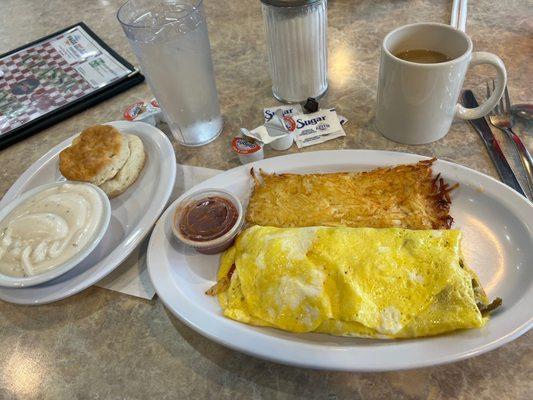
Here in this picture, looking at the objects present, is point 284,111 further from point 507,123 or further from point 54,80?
point 54,80

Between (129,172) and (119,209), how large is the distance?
13cm

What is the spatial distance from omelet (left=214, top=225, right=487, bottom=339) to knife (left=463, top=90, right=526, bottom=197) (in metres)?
0.32

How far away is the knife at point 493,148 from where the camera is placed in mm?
1132

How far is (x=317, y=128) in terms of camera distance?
55.0 inches

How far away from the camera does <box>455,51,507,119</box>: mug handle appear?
3.61 feet

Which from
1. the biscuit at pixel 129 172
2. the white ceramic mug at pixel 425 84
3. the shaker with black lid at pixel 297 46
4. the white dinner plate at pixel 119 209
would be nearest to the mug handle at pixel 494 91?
the white ceramic mug at pixel 425 84

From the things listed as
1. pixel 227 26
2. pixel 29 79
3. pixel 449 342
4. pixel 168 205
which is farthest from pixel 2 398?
pixel 227 26

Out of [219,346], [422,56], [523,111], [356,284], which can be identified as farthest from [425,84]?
[219,346]

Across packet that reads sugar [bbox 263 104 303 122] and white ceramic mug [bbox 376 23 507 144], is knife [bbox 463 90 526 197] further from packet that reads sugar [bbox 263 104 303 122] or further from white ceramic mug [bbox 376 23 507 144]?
packet that reads sugar [bbox 263 104 303 122]

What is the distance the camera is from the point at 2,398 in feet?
3.06

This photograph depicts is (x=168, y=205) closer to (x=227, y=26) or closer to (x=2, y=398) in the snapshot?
Result: (x=2, y=398)

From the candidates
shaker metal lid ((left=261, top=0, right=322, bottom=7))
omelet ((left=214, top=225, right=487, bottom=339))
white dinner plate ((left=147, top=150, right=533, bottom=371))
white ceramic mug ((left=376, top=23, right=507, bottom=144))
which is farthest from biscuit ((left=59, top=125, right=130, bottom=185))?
white ceramic mug ((left=376, top=23, right=507, bottom=144))

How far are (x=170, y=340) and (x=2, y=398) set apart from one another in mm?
407

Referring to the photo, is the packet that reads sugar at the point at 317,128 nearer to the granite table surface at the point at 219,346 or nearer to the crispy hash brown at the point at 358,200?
the granite table surface at the point at 219,346
